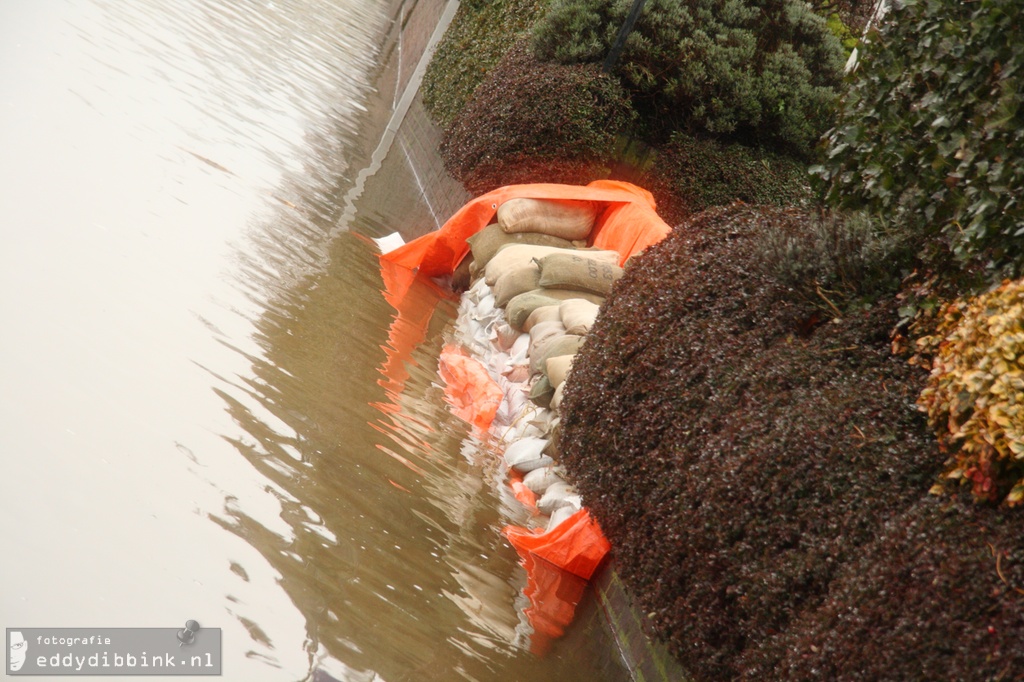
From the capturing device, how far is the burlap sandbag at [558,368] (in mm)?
5762

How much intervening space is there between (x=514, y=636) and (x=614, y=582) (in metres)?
0.57

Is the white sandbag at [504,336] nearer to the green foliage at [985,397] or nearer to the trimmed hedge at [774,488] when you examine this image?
the trimmed hedge at [774,488]

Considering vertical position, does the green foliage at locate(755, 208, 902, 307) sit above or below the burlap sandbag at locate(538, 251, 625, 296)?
above

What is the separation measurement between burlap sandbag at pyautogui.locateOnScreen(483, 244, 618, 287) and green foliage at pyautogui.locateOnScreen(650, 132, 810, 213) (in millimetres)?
1293

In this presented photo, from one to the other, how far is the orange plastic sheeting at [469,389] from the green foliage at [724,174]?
8.53 ft

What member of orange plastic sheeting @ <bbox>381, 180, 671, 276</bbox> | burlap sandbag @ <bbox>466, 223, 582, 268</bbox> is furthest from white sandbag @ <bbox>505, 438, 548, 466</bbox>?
burlap sandbag @ <bbox>466, 223, 582, 268</bbox>

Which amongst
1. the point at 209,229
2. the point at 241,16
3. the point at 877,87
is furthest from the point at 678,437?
the point at 241,16

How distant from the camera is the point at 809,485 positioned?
3387mm

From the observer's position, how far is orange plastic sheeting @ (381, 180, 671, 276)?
7.72 m

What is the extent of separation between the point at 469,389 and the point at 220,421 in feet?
7.61

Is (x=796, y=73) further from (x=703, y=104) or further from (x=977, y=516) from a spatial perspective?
(x=977, y=516)

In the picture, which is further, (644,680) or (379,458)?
(379,458)

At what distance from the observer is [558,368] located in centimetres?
582

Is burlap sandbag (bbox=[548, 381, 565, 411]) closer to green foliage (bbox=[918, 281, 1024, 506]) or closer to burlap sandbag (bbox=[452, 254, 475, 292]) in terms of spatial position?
green foliage (bbox=[918, 281, 1024, 506])
